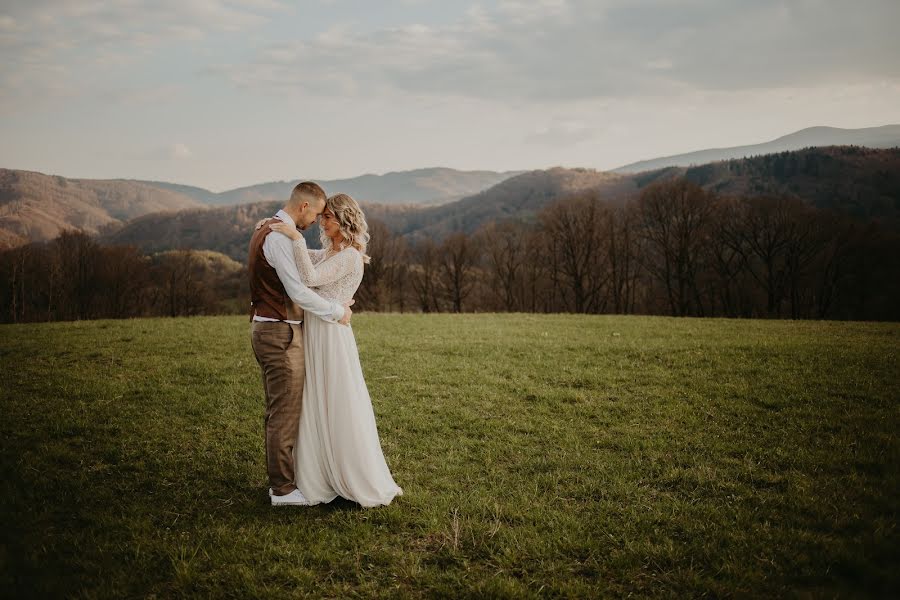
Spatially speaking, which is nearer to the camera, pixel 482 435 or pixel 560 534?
pixel 560 534

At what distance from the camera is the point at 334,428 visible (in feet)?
20.1

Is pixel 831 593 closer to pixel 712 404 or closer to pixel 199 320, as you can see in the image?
pixel 712 404

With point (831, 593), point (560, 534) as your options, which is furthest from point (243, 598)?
point (831, 593)

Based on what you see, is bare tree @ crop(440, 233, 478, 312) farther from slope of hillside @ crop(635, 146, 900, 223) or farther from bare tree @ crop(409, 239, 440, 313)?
slope of hillside @ crop(635, 146, 900, 223)

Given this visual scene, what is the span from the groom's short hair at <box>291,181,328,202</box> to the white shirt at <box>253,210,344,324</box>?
0.36 meters

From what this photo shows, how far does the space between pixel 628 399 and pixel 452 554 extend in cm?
654

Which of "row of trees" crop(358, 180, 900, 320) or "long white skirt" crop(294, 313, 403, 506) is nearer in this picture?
"long white skirt" crop(294, 313, 403, 506)

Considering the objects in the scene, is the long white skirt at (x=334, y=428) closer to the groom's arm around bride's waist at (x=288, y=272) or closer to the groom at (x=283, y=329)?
the groom at (x=283, y=329)

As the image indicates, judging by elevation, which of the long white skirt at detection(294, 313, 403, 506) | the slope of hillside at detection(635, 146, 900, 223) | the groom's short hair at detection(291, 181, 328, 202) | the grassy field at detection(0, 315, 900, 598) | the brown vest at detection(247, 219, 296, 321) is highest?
the slope of hillside at detection(635, 146, 900, 223)

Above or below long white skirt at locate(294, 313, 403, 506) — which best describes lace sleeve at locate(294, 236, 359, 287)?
above

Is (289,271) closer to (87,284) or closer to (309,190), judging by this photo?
(309,190)

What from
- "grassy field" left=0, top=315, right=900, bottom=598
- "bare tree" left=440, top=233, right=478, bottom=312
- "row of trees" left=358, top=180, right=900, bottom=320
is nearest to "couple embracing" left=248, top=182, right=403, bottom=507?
"grassy field" left=0, top=315, right=900, bottom=598

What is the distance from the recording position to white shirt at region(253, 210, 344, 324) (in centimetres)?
575

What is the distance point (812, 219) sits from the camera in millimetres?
56875
